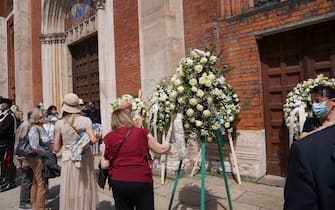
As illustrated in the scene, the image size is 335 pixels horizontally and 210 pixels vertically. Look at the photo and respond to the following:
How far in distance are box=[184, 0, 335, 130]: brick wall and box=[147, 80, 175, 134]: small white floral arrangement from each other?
4.73ft

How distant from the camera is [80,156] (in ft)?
11.6

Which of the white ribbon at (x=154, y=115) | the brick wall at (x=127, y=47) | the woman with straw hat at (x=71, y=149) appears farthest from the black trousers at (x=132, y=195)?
the brick wall at (x=127, y=47)

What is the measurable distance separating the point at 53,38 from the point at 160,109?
941 centimetres

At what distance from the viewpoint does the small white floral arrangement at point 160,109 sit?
17.4 feet

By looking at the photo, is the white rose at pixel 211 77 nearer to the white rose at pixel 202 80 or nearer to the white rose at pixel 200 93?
the white rose at pixel 202 80

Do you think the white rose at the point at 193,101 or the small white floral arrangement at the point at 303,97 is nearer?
the white rose at the point at 193,101

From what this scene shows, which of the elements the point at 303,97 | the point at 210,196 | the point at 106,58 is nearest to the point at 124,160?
the point at 210,196

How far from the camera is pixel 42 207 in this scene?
167 inches

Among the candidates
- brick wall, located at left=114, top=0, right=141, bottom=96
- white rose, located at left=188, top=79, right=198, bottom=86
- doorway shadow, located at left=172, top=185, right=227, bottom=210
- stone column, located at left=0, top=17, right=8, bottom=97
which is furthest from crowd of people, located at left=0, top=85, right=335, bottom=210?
stone column, located at left=0, top=17, right=8, bottom=97

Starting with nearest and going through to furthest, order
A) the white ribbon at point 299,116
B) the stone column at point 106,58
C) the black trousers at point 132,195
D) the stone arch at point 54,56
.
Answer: the black trousers at point 132,195, the white ribbon at point 299,116, the stone column at point 106,58, the stone arch at point 54,56

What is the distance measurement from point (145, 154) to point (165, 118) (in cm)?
291

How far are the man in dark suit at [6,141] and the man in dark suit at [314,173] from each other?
19.7ft

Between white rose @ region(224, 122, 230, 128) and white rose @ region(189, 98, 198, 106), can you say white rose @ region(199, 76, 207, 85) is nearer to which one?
white rose @ region(189, 98, 198, 106)

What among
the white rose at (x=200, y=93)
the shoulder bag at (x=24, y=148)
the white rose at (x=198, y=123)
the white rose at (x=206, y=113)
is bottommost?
the shoulder bag at (x=24, y=148)
